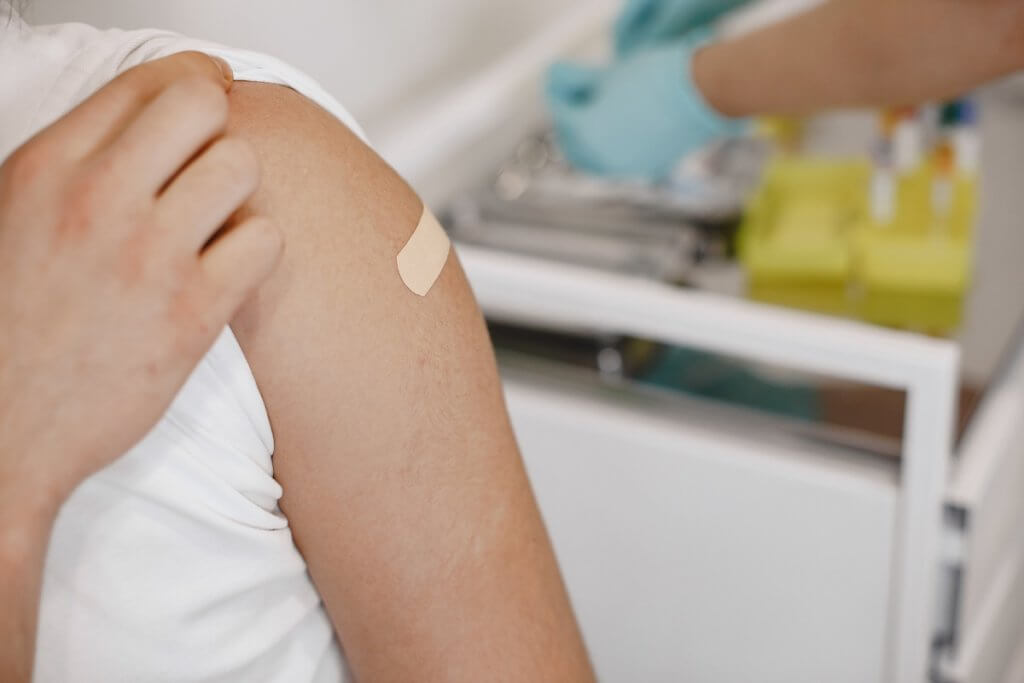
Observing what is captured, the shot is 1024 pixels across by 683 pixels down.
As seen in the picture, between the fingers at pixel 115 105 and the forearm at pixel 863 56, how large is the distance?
774mm

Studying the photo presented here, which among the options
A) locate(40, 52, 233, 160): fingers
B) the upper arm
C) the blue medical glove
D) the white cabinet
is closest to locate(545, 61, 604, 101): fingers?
the blue medical glove

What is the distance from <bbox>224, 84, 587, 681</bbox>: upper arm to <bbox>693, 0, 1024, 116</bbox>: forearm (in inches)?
25.4

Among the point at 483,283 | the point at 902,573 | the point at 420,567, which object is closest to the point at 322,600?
the point at 420,567

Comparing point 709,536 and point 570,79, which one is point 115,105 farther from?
point 570,79

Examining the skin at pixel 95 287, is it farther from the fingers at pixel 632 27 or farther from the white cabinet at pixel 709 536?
the fingers at pixel 632 27

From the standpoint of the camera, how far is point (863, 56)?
1.05m

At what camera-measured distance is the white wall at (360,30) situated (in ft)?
2.30

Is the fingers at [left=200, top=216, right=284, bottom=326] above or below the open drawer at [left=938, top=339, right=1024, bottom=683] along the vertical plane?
above

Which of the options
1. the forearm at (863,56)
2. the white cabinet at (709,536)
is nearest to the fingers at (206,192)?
the white cabinet at (709,536)

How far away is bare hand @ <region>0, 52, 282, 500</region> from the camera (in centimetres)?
44

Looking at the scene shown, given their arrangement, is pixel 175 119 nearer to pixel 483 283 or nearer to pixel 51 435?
pixel 51 435

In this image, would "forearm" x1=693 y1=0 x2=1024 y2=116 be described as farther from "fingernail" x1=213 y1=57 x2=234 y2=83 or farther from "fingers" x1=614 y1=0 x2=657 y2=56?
"fingernail" x1=213 y1=57 x2=234 y2=83

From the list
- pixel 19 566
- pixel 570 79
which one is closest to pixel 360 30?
pixel 570 79

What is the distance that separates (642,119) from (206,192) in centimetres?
86
